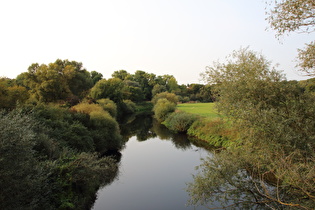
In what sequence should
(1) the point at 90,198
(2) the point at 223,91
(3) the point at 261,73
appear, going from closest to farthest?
(3) the point at 261,73 → (2) the point at 223,91 → (1) the point at 90,198

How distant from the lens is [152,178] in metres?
16.2

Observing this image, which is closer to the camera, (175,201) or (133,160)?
(175,201)

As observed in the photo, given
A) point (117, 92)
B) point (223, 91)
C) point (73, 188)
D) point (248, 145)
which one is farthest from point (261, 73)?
point (117, 92)

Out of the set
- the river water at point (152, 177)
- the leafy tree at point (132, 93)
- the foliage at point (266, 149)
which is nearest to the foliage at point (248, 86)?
the foliage at point (266, 149)

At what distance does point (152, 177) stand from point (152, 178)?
0.22 meters

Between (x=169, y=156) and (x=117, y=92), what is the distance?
2949 centimetres

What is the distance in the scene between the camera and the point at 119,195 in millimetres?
13570

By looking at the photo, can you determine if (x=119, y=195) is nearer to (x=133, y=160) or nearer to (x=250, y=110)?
(x=133, y=160)

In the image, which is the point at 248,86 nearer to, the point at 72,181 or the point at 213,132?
the point at 72,181

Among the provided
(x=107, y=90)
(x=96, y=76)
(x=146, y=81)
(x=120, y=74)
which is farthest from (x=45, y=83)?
(x=120, y=74)

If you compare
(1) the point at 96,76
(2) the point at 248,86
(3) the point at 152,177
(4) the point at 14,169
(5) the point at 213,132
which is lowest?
(3) the point at 152,177

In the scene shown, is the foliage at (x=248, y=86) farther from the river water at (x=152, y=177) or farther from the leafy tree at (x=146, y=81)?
the leafy tree at (x=146, y=81)

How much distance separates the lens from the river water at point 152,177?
41.3 feet

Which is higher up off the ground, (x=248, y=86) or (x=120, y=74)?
(x=120, y=74)
